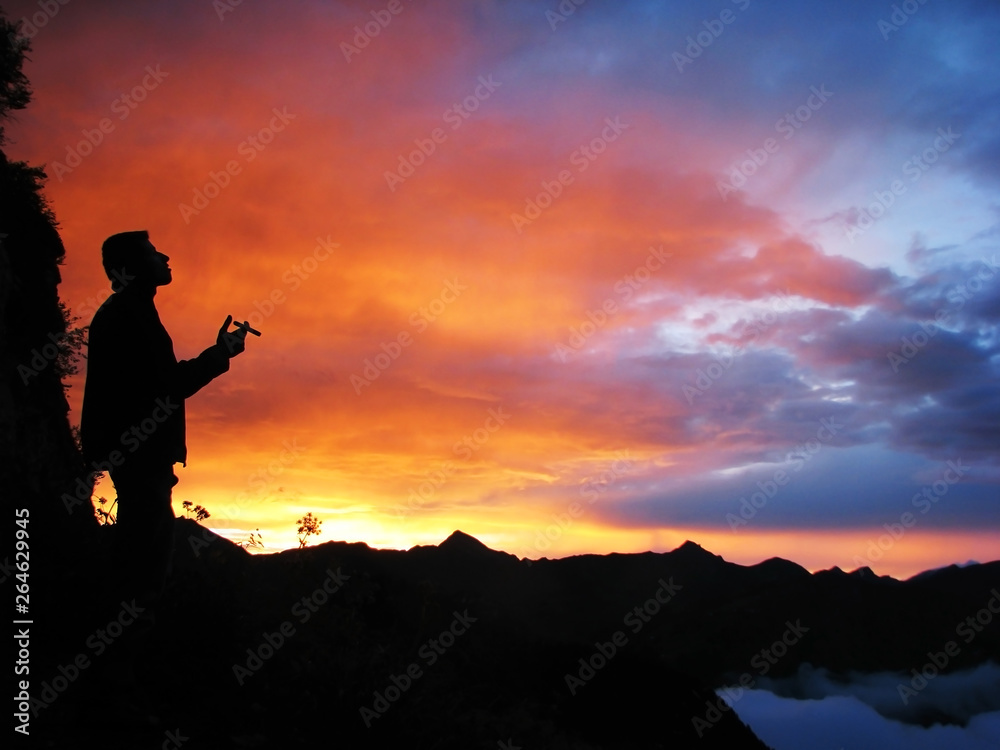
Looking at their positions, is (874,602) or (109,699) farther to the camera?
(874,602)

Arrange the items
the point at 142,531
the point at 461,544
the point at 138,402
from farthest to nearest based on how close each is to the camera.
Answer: the point at 461,544, the point at 138,402, the point at 142,531

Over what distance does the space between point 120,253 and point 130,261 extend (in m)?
0.10

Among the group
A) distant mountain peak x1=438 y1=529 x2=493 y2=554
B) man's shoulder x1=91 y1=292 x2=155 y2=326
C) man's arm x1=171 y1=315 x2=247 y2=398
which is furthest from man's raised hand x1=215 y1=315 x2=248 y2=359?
distant mountain peak x1=438 y1=529 x2=493 y2=554

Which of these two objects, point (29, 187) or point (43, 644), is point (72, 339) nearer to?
point (29, 187)

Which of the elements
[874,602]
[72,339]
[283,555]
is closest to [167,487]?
[283,555]

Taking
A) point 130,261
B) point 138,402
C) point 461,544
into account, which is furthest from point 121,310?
point 461,544

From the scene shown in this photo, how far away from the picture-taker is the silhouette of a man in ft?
16.0

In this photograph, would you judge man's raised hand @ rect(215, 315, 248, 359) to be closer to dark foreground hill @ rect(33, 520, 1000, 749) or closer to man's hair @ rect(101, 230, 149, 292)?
man's hair @ rect(101, 230, 149, 292)

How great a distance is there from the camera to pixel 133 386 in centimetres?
502

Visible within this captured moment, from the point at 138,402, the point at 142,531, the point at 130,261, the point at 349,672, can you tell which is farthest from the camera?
the point at 349,672

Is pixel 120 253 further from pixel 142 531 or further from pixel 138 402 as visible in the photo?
pixel 142 531

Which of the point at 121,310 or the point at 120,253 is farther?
the point at 120,253

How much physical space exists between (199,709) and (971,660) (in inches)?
3678

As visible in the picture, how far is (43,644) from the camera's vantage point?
221 inches
